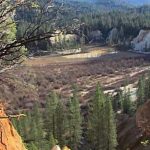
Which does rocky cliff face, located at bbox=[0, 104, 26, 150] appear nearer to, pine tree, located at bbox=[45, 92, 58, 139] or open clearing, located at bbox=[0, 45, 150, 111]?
pine tree, located at bbox=[45, 92, 58, 139]

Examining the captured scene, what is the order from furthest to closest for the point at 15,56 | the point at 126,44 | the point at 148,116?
the point at 126,44 < the point at 148,116 < the point at 15,56

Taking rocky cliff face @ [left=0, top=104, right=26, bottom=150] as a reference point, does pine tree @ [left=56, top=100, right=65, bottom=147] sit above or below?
below

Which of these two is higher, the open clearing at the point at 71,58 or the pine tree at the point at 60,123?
the pine tree at the point at 60,123

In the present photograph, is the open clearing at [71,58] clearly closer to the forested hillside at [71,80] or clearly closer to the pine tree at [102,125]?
the forested hillside at [71,80]

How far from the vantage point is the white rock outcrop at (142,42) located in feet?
457

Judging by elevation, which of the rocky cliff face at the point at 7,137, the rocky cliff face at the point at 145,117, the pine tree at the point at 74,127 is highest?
the rocky cliff face at the point at 7,137

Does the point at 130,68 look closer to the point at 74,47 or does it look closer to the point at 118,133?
the point at 74,47

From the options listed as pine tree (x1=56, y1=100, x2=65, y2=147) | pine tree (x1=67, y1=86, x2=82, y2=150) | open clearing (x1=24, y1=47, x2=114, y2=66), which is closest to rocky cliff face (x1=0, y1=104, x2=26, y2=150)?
pine tree (x1=67, y1=86, x2=82, y2=150)

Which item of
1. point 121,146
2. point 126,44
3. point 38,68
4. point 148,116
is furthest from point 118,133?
point 126,44

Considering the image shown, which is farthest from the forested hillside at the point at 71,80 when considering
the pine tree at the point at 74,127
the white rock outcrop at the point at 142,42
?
the white rock outcrop at the point at 142,42

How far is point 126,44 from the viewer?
151750 mm

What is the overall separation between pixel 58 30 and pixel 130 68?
109 meters

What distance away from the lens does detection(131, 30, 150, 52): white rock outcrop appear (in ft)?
457

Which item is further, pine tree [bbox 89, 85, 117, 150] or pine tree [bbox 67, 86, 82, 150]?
pine tree [bbox 67, 86, 82, 150]
